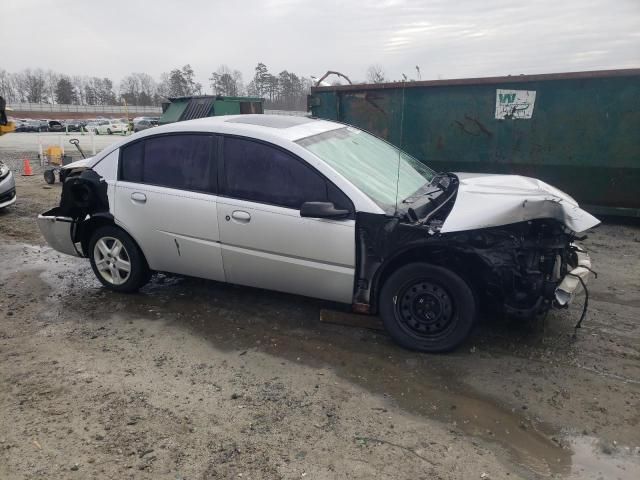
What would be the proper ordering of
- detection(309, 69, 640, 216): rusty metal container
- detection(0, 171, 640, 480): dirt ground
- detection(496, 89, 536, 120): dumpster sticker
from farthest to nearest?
1. detection(496, 89, 536, 120): dumpster sticker
2. detection(309, 69, 640, 216): rusty metal container
3. detection(0, 171, 640, 480): dirt ground

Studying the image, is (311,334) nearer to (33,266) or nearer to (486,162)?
(33,266)

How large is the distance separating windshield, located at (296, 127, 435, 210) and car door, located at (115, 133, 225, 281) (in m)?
0.94

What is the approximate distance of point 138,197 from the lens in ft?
14.2

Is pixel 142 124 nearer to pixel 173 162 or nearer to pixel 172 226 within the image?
pixel 173 162

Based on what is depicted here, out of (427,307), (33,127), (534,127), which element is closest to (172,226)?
(427,307)

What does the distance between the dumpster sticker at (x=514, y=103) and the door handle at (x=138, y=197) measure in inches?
221

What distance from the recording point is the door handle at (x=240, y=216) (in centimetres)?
385

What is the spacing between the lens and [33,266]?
19.0 feet

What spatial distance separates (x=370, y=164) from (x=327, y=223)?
81 centimetres

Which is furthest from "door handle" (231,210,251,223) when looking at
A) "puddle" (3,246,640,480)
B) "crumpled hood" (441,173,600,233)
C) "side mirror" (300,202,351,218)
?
"crumpled hood" (441,173,600,233)

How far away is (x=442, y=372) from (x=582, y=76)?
18.4 ft

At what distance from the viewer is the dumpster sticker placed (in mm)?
7297

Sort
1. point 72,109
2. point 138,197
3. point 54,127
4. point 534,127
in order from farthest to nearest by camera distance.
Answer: point 72,109 → point 54,127 → point 534,127 → point 138,197

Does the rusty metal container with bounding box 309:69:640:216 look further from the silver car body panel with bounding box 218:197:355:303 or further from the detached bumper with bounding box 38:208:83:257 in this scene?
the detached bumper with bounding box 38:208:83:257
